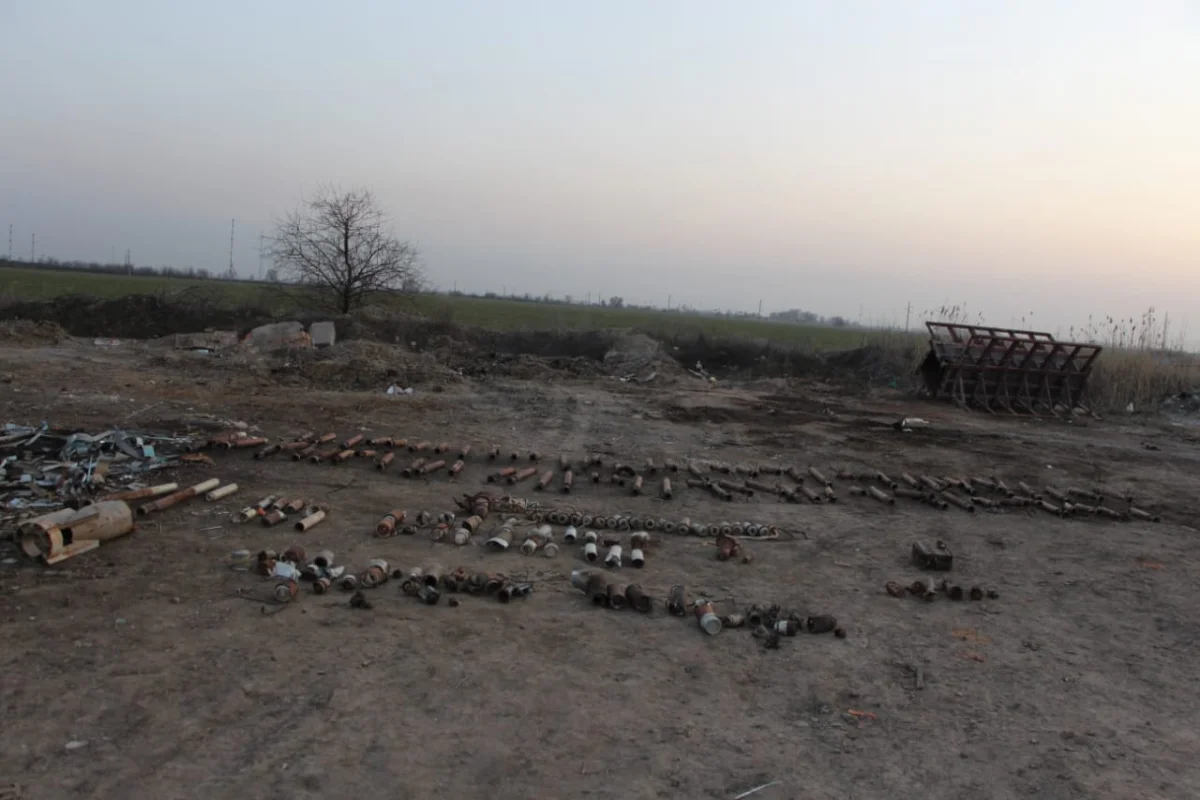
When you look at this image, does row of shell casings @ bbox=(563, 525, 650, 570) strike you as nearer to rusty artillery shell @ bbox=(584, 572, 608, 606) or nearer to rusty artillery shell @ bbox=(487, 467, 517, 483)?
rusty artillery shell @ bbox=(584, 572, 608, 606)

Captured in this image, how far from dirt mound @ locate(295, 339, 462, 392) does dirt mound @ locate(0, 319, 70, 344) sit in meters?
A: 5.98

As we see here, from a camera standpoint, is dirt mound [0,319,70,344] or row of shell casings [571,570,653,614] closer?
row of shell casings [571,570,653,614]

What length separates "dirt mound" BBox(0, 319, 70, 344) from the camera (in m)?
17.5

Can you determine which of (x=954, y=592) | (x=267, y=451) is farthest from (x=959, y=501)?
(x=267, y=451)

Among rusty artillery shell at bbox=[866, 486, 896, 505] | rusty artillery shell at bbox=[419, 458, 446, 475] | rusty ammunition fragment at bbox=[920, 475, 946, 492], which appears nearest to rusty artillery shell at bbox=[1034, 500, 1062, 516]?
rusty ammunition fragment at bbox=[920, 475, 946, 492]

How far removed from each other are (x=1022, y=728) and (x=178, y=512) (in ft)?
22.3

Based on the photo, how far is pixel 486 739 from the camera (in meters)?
3.66

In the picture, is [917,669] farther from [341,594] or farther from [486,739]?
[341,594]

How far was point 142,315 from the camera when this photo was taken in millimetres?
25469

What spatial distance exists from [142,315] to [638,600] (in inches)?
1010

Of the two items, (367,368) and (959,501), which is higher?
(367,368)

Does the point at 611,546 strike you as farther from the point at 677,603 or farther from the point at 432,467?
the point at 432,467

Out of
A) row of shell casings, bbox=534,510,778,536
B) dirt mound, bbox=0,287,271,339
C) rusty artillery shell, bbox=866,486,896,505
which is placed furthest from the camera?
dirt mound, bbox=0,287,271,339

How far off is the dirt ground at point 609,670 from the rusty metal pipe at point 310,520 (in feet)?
0.27
